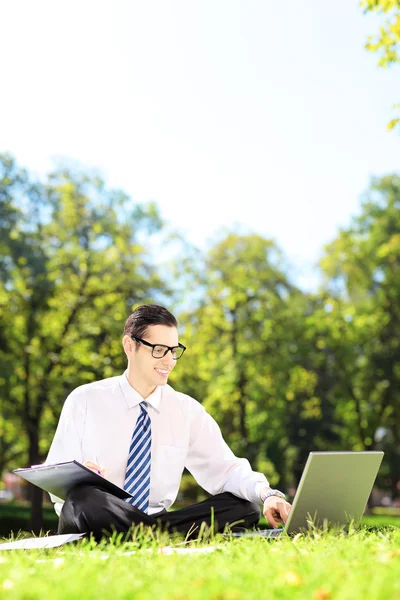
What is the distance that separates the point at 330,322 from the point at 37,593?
25.7 metres

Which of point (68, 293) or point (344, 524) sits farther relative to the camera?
point (68, 293)

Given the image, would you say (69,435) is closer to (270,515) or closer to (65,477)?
(65,477)

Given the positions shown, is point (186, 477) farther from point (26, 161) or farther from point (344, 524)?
point (344, 524)

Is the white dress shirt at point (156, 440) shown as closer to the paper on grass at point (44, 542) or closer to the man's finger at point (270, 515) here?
the man's finger at point (270, 515)

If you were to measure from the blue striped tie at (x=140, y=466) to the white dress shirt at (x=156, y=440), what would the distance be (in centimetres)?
5

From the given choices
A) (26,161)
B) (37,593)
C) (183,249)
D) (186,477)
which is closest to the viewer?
(37,593)

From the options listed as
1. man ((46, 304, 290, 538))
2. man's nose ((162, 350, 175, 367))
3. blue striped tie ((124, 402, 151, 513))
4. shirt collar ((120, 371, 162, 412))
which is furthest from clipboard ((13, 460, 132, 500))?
man's nose ((162, 350, 175, 367))

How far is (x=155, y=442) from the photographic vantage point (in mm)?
5367

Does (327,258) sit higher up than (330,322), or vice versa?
(327,258)

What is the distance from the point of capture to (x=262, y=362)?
2619 centimetres

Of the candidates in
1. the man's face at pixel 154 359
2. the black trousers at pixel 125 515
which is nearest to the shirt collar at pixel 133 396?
the man's face at pixel 154 359

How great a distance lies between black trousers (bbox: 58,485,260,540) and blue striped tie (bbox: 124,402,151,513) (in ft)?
0.68

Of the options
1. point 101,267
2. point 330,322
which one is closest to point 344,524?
point 101,267

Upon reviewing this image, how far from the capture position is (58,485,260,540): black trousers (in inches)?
176
